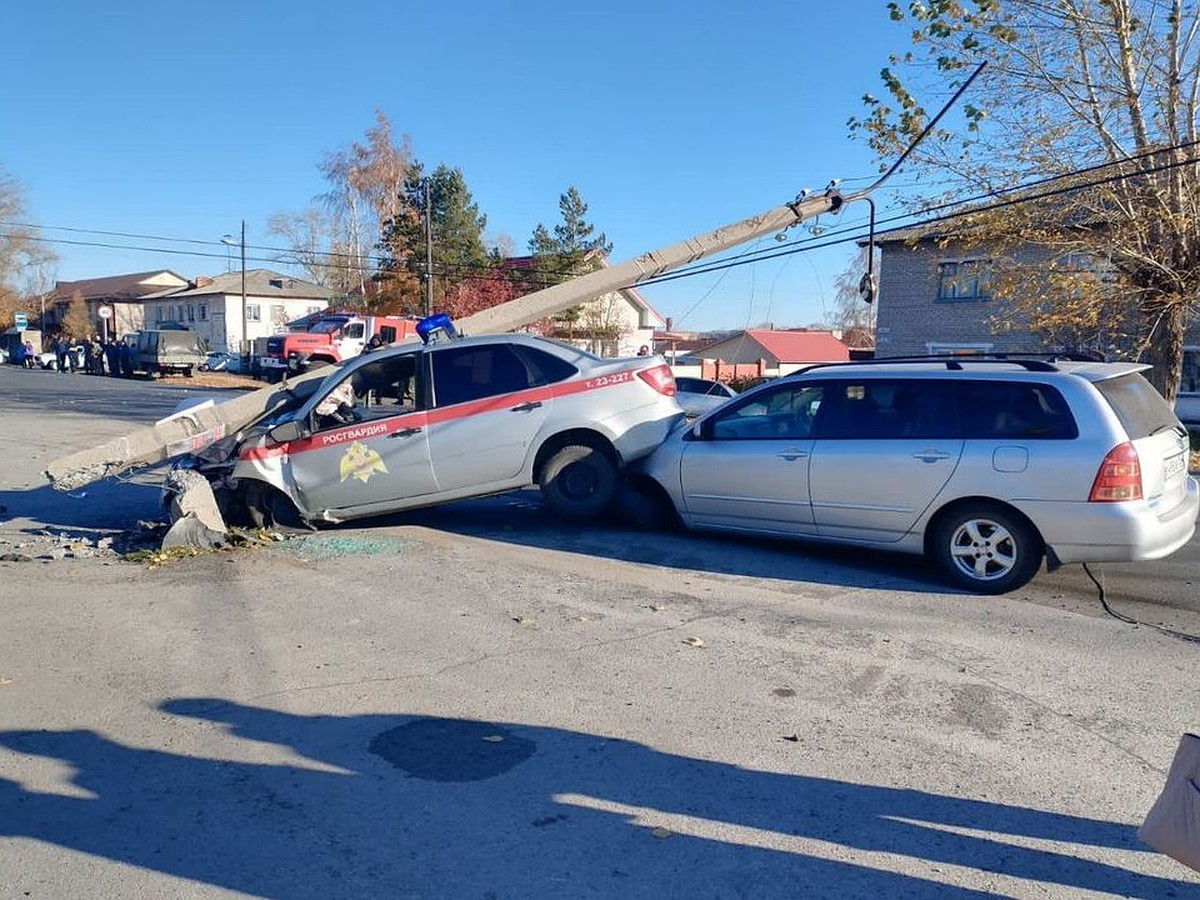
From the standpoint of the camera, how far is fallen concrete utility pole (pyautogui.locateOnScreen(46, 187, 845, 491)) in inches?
361

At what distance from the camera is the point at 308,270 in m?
71.4

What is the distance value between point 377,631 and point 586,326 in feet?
138

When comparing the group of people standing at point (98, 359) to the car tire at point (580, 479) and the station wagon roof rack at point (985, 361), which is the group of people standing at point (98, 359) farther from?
→ the station wagon roof rack at point (985, 361)

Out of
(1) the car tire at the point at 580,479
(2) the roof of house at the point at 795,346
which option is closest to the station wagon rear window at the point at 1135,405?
(1) the car tire at the point at 580,479

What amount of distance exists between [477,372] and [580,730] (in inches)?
187

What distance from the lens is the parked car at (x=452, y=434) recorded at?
8.48 m

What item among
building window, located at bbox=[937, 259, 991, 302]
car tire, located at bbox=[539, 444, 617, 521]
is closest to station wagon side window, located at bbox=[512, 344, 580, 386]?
car tire, located at bbox=[539, 444, 617, 521]

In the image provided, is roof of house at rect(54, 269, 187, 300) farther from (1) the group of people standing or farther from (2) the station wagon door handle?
(2) the station wagon door handle

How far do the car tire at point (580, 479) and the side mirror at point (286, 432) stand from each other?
220 cm

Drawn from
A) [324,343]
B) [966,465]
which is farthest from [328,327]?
[966,465]

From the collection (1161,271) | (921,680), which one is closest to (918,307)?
(1161,271)

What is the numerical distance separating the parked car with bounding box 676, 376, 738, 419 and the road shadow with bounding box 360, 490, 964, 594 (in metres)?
6.49

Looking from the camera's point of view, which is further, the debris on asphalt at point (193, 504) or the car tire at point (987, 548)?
the debris on asphalt at point (193, 504)

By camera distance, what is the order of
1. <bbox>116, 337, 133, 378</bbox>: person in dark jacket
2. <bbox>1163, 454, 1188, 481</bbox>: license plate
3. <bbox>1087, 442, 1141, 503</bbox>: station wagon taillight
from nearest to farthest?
<bbox>1087, 442, 1141, 503</bbox>: station wagon taillight → <bbox>1163, 454, 1188, 481</bbox>: license plate → <bbox>116, 337, 133, 378</bbox>: person in dark jacket
